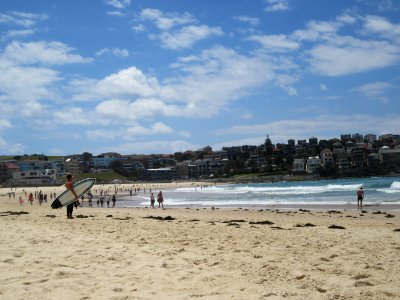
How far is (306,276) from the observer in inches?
213

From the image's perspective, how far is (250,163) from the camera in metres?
154

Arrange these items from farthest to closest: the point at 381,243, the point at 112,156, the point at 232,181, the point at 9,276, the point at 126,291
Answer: the point at 112,156, the point at 232,181, the point at 381,243, the point at 9,276, the point at 126,291

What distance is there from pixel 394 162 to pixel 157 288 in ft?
448

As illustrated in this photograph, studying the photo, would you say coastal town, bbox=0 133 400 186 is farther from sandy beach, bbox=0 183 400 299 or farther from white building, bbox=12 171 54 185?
sandy beach, bbox=0 183 400 299

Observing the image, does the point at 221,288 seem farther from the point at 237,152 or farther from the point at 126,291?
the point at 237,152

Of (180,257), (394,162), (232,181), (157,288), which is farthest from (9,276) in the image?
(394,162)

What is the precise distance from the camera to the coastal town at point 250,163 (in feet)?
419

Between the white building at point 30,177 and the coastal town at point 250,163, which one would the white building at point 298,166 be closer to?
the coastal town at point 250,163

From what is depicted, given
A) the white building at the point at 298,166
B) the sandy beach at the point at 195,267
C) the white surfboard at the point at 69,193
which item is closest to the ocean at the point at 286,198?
the white surfboard at the point at 69,193

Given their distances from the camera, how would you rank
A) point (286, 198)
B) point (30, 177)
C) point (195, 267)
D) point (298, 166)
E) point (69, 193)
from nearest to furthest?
point (195, 267), point (69, 193), point (286, 198), point (30, 177), point (298, 166)

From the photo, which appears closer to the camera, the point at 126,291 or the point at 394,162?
the point at 126,291

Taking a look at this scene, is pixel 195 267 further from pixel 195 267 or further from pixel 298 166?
pixel 298 166

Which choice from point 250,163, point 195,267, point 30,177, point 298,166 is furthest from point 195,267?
point 250,163

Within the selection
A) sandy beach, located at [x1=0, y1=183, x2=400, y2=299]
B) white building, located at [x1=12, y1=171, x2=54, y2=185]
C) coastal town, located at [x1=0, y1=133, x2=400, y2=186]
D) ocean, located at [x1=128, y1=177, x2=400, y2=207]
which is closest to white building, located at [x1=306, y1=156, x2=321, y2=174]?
coastal town, located at [x1=0, y1=133, x2=400, y2=186]
